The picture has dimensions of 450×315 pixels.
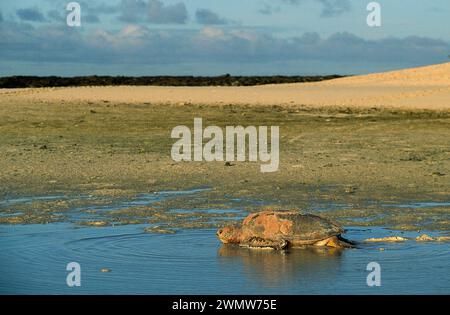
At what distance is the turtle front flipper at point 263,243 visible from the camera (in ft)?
33.6

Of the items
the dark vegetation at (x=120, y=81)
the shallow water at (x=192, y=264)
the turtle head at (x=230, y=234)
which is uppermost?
the dark vegetation at (x=120, y=81)

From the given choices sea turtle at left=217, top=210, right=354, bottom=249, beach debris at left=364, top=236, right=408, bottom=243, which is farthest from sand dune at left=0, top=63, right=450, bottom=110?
sea turtle at left=217, top=210, right=354, bottom=249

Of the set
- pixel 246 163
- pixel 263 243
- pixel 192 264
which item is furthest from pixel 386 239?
pixel 246 163

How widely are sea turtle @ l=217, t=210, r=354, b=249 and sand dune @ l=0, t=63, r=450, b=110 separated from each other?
1933cm

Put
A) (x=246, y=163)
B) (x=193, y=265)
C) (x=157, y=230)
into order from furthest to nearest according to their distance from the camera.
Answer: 1. (x=246, y=163)
2. (x=157, y=230)
3. (x=193, y=265)

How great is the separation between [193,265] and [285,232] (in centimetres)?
128

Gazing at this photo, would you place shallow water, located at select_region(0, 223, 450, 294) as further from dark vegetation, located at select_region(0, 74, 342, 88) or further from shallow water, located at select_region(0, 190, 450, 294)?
dark vegetation, located at select_region(0, 74, 342, 88)

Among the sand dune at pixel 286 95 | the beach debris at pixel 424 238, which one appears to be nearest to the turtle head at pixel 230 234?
the beach debris at pixel 424 238

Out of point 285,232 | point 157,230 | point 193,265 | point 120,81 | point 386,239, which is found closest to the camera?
point 193,265

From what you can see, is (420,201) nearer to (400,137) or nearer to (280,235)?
(280,235)

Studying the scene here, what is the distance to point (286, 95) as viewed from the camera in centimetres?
3400

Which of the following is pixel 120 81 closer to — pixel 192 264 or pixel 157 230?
pixel 157 230

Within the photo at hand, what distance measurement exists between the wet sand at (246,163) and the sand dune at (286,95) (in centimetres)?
8

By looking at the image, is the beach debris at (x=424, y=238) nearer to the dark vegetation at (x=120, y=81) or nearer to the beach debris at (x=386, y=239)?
the beach debris at (x=386, y=239)
